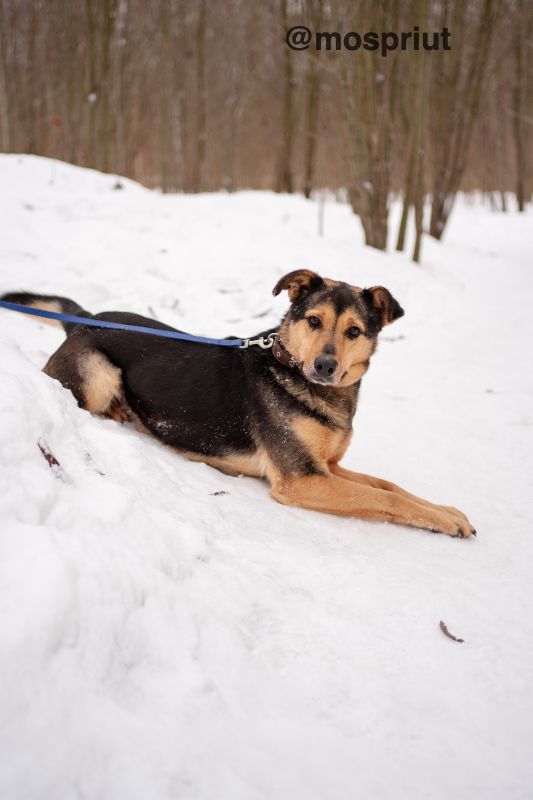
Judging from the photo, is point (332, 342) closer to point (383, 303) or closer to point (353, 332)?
point (353, 332)

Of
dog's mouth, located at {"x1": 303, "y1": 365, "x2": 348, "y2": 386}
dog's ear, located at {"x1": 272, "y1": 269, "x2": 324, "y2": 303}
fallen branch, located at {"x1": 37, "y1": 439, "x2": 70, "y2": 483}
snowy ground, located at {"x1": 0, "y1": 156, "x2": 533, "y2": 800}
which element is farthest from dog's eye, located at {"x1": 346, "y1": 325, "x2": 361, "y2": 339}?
fallen branch, located at {"x1": 37, "y1": 439, "x2": 70, "y2": 483}

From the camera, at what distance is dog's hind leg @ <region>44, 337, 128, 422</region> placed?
3391 mm

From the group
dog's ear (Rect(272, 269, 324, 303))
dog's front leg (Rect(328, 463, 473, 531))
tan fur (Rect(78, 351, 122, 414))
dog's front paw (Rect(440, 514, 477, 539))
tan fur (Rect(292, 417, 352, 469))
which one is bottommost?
dog's front paw (Rect(440, 514, 477, 539))

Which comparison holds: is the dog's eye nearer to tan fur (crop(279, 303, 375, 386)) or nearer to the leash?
tan fur (crop(279, 303, 375, 386))

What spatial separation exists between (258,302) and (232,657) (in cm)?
634

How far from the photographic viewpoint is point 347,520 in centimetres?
312

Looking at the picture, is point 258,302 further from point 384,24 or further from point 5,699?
point 384,24

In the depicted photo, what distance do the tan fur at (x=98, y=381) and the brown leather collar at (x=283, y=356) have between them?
106 centimetres

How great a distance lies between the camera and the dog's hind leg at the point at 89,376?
11.1 ft

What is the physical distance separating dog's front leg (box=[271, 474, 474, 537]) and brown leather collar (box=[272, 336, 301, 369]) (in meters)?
0.74

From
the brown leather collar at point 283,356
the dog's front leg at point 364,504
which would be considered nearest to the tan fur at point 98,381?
the brown leather collar at point 283,356

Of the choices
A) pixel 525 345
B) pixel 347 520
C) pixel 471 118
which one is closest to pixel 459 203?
pixel 471 118

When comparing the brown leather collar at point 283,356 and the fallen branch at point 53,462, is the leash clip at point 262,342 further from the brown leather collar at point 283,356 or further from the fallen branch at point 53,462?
the fallen branch at point 53,462

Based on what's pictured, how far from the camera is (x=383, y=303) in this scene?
11.4 ft
